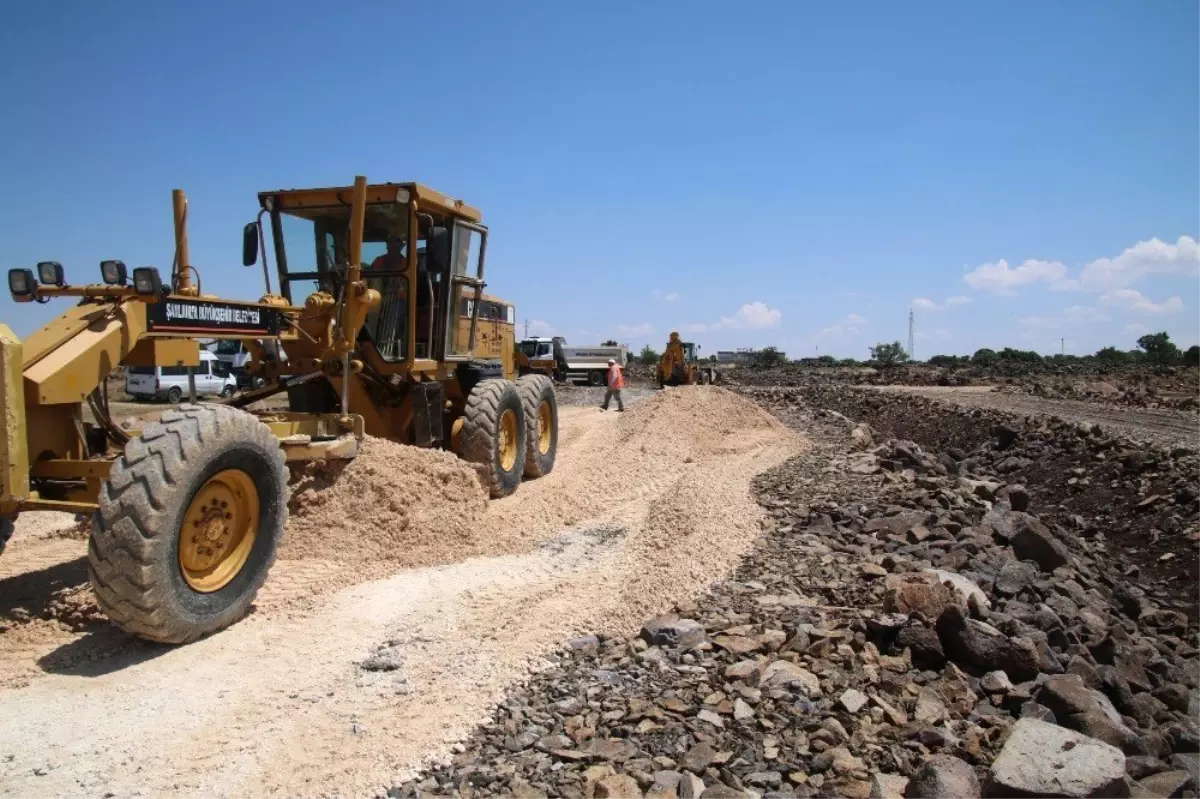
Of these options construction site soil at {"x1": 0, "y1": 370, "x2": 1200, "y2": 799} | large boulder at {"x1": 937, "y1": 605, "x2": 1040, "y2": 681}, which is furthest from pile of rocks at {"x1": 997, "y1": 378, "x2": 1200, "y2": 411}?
large boulder at {"x1": 937, "y1": 605, "x2": 1040, "y2": 681}

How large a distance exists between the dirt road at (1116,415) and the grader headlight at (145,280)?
13.6m

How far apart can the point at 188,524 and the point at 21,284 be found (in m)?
1.68

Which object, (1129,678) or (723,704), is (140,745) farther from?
(1129,678)

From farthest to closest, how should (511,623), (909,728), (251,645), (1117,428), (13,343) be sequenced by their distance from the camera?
(1117,428)
(511,623)
(251,645)
(13,343)
(909,728)

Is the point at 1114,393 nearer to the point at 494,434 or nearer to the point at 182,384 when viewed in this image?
the point at 494,434

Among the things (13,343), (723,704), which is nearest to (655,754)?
(723,704)

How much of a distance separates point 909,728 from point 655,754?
1.24m

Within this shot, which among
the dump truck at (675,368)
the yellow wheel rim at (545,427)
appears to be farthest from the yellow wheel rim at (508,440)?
the dump truck at (675,368)

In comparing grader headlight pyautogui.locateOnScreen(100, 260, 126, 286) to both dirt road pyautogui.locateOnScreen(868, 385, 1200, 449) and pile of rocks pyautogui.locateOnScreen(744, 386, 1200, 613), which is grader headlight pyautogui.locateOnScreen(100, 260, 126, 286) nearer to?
pile of rocks pyautogui.locateOnScreen(744, 386, 1200, 613)

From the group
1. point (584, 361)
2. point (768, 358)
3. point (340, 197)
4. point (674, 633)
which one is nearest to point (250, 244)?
point (340, 197)

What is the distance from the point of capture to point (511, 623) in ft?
15.9

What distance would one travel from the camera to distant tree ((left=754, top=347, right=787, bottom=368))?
55.1m

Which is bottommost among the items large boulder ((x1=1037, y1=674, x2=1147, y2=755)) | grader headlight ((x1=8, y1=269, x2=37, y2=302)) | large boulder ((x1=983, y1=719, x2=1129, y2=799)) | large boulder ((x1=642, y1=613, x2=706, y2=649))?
large boulder ((x1=1037, y1=674, x2=1147, y2=755))

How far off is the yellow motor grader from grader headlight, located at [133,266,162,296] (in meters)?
0.01
